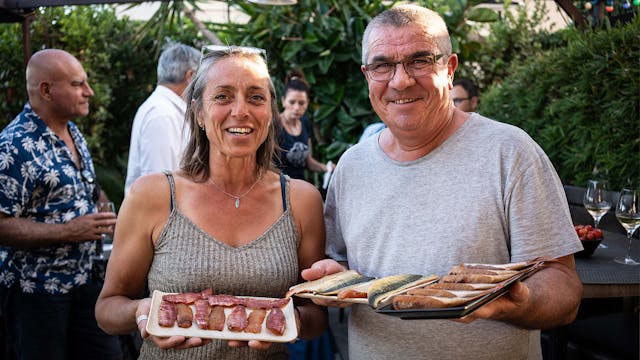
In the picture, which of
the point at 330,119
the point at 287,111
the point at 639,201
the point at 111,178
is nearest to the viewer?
the point at 639,201

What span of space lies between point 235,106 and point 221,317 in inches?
28.3

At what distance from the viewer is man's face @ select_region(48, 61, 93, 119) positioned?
337 cm

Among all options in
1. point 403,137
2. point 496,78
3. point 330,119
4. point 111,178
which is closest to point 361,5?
point 330,119

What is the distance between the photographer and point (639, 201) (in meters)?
3.03

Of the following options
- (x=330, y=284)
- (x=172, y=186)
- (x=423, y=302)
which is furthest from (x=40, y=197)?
(x=423, y=302)

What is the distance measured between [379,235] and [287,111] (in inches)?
180

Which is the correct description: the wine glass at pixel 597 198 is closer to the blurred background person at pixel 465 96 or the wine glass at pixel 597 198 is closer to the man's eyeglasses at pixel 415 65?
the man's eyeglasses at pixel 415 65

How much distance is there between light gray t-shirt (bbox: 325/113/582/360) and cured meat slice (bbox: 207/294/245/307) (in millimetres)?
388

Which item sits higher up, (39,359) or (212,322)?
(212,322)

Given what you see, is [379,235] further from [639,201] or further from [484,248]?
[639,201]

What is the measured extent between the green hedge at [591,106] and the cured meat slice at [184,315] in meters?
3.22

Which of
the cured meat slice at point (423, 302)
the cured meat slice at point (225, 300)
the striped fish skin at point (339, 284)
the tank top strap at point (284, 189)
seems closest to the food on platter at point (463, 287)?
the cured meat slice at point (423, 302)

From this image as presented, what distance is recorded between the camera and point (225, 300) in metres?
1.83

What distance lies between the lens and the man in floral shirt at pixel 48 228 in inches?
119
